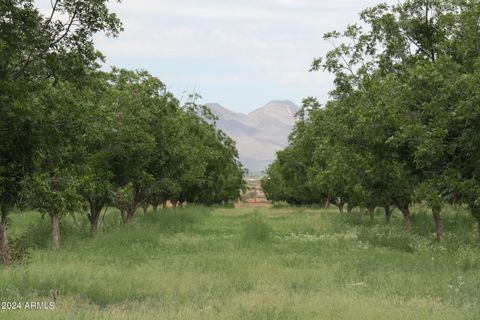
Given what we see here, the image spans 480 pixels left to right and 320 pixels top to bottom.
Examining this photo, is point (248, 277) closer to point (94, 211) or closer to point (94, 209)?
point (94, 209)

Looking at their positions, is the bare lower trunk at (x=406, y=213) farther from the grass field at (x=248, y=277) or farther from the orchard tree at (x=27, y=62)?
the orchard tree at (x=27, y=62)

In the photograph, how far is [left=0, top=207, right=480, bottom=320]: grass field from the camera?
12156mm

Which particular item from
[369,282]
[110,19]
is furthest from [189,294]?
[110,19]

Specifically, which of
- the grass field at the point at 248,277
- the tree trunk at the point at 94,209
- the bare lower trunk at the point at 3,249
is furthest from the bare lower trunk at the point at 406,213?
the bare lower trunk at the point at 3,249

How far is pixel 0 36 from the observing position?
38.1 ft

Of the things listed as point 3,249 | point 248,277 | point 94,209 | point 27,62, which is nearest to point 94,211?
point 94,209

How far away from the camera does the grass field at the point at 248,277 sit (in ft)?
39.9

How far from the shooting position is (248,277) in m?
18.1

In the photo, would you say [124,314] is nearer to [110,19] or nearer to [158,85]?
[110,19]

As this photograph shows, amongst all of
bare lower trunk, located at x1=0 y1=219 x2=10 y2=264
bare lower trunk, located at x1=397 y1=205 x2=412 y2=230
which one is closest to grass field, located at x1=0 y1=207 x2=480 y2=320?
bare lower trunk, located at x1=0 y1=219 x2=10 y2=264

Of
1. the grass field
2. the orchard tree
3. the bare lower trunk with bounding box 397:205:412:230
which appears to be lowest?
the grass field

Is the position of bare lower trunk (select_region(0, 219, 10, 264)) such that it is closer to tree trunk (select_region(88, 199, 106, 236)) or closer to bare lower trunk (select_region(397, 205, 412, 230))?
tree trunk (select_region(88, 199, 106, 236))

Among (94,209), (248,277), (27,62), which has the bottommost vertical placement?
(248,277)

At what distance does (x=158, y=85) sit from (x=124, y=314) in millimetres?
23149
